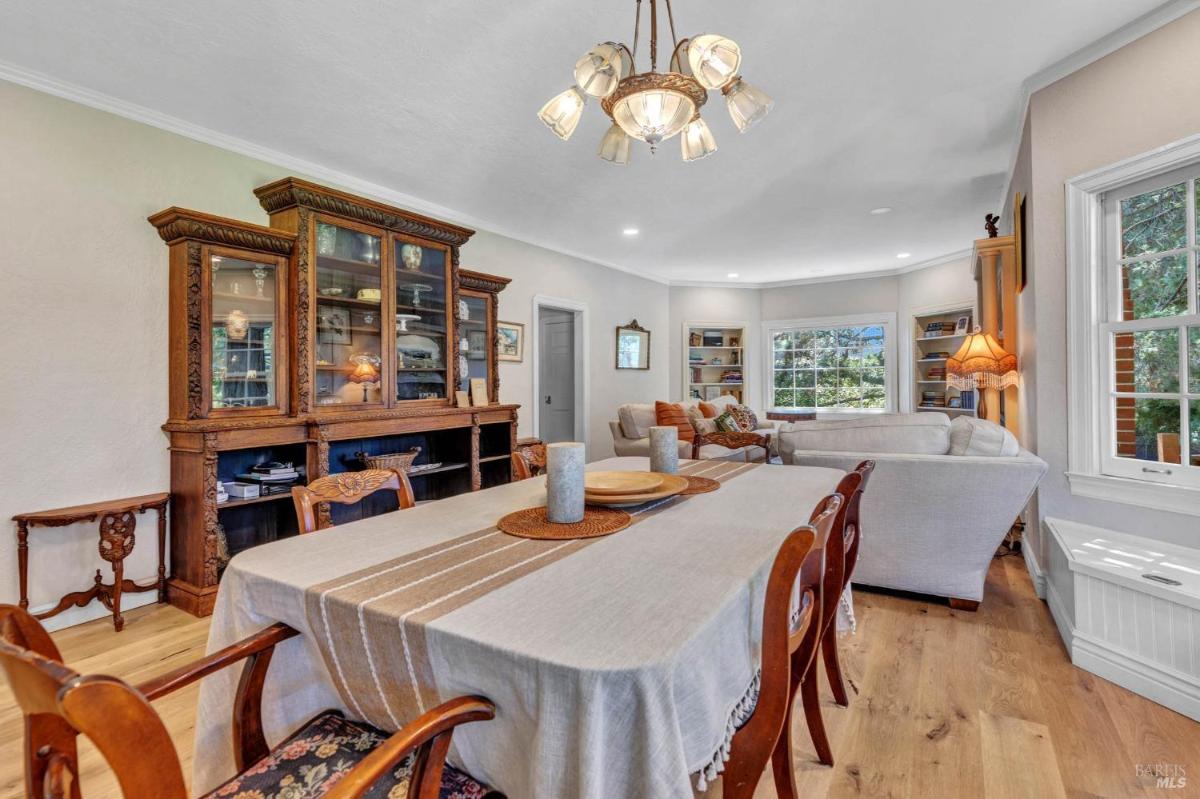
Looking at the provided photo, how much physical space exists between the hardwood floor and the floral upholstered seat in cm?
88

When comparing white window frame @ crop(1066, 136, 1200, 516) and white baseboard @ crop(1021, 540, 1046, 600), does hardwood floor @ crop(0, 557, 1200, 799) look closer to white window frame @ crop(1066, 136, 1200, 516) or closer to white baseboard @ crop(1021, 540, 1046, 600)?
white baseboard @ crop(1021, 540, 1046, 600)

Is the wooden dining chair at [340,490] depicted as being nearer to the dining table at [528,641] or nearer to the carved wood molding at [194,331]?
the dining table at [528,641]

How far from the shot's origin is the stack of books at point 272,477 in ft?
9.66

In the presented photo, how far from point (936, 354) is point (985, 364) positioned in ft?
12.5

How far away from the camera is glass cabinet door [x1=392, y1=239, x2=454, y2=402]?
11.6ft

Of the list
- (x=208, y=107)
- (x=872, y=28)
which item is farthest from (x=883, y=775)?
(x=208, y=107)

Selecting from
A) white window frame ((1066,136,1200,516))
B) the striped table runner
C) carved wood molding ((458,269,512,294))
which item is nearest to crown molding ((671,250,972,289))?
carved wood molding ((458,269,512,294))

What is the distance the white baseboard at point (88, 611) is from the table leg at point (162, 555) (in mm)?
34

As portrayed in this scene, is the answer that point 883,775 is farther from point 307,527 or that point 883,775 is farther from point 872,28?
point 872,28

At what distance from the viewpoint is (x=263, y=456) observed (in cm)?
313

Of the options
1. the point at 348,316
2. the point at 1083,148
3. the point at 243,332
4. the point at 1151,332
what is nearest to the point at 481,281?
the point at 348,316

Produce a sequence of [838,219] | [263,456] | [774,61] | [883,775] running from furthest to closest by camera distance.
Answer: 1. [838,219]
2. [263,456]
3. [774,61]
4. [883,775]

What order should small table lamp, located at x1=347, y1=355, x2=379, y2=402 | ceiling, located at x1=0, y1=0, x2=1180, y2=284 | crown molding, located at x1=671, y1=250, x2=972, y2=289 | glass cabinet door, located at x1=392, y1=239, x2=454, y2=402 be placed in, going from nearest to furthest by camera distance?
ceiling, located at x1=0, y1=0, x2=1180, y2=284
small table lamp, located at x1=347, y1=355, x2=379, y2=402
glass cabinet door, located at x1=392, y1=239, x2=454, y2=402
crown molding, located at x1=671, y1=250, x2=972, y2=289

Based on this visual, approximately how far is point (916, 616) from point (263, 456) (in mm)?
3471
